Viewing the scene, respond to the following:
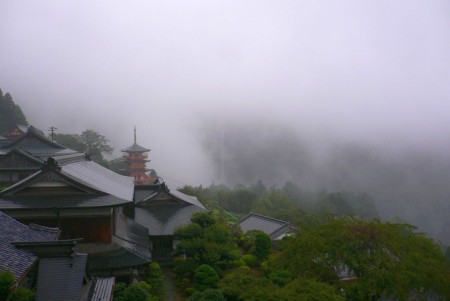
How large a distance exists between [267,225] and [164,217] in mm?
13853

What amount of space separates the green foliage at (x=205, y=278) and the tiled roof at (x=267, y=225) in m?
15.2

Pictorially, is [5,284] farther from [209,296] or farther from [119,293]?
[209,296]

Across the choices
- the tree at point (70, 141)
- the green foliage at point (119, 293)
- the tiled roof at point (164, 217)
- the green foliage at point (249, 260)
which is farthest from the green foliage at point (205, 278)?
the tree at point (70, 141)

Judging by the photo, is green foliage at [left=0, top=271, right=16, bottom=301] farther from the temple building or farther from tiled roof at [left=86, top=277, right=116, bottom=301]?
the temple building

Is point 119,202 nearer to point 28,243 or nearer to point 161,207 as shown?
point 28,243

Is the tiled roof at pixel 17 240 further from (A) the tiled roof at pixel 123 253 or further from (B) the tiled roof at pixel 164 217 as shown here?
(B) the tiled roof at pixel 164 217

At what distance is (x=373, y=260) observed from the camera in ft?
50.8

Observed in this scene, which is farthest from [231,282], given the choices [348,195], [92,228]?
[348,195]

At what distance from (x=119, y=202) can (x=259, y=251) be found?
1244cm

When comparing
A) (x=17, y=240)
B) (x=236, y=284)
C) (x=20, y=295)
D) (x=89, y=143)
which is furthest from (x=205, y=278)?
(x=89, y=143)

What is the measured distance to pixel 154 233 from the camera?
2562cm

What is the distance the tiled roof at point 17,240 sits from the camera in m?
10.0

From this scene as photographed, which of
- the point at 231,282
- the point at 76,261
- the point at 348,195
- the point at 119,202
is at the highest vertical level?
the point at 348,195

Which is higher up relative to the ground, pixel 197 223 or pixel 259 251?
pixel 197 223
